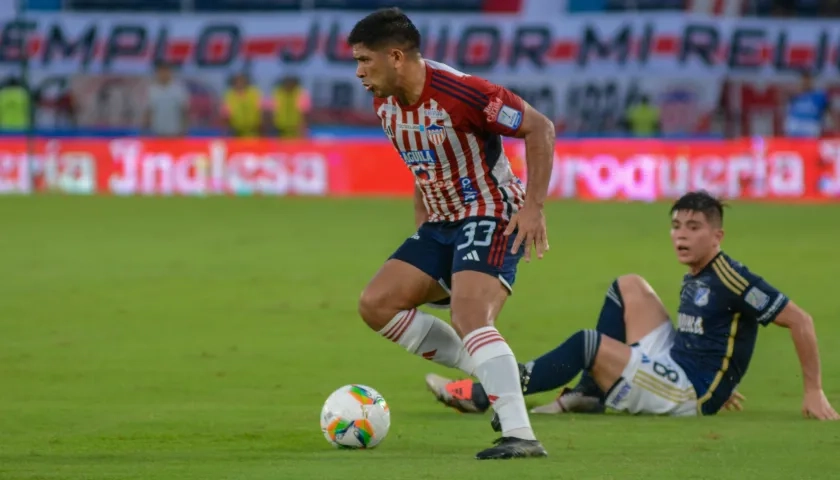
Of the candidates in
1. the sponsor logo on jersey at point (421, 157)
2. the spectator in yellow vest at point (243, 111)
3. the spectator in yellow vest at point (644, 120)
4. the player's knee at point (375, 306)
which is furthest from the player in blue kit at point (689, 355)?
the spectator in yellow vest at point (644, 120)

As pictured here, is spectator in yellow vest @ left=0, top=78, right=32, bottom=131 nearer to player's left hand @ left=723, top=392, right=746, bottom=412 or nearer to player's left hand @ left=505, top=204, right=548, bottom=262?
player's left hand @ left=723, top=392, right=746, bottom=412

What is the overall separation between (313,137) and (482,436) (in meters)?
19.9

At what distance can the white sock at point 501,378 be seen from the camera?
599 centimetres

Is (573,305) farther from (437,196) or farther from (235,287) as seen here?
(437,196)

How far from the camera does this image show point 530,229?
630cm

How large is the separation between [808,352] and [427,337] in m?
1.76

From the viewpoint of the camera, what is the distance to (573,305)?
11844 mm

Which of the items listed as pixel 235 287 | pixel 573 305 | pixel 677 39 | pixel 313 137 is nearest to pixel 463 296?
pixel 573 305

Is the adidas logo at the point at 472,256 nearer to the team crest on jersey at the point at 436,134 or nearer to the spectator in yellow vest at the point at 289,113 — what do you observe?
the team crest on jersey at the point at 436,134

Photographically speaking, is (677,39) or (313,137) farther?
(677,39)

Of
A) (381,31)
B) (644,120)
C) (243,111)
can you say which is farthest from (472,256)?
(644,120)

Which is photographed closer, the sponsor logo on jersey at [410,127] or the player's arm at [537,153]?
the player's arm at [537,153]

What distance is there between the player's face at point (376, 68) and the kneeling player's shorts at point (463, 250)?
722 mm

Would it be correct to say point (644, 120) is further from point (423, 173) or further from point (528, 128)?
point (528, 128)
